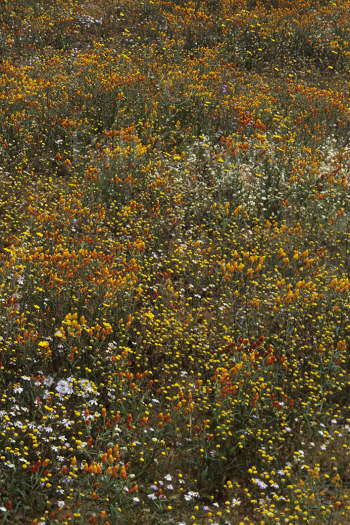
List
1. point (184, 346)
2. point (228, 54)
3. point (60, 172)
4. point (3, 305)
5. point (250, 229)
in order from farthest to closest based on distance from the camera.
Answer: point (228, 54) → point (60, 172) → point (250, 229) → point (184, 346) → point (3, 305)

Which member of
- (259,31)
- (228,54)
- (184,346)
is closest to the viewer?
(184,346)

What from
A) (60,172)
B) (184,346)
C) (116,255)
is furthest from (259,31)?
(184,346)

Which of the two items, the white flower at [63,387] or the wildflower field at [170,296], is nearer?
the wildflower field at [170,296]

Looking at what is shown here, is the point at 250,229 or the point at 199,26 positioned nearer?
the point at 250,229

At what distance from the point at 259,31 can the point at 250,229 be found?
908 cm

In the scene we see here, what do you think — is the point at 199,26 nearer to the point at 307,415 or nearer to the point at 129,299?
the point at 129,299

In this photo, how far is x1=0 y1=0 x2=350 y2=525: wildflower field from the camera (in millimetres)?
4309

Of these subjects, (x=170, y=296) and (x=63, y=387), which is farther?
(x=170, y=296)

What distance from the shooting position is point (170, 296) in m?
6.14

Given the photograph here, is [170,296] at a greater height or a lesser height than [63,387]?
greater

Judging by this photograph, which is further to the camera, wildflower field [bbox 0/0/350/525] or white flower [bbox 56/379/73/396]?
white flower [bbox 56/379/73/396]

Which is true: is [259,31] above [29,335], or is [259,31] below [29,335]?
above

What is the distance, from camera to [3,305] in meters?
5.27

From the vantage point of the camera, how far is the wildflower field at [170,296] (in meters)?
A: 4.31
